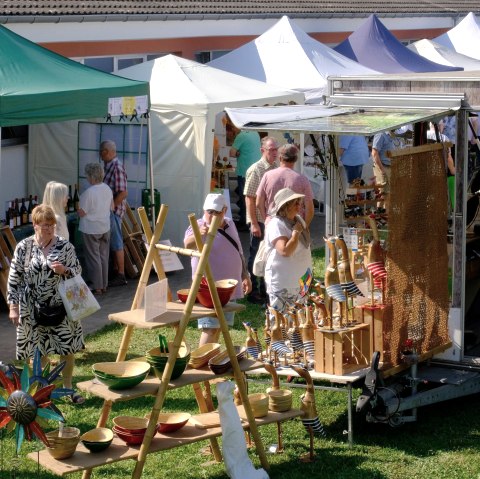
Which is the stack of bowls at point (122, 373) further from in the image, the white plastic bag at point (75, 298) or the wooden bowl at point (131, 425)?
the white plastic bag at point (75, 298)

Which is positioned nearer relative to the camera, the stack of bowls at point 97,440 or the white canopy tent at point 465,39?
the stack of bowls at point 97,440

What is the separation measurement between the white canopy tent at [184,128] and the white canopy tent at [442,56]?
7.16m

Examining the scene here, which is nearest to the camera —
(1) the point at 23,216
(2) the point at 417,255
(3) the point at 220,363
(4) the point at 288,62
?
(3) the point at 220,363

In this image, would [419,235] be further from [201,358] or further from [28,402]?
[28,402]

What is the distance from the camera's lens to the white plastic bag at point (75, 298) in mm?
7760

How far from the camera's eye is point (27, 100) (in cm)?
1016

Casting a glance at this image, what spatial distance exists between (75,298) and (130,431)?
1826mm

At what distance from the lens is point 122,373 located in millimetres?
6215

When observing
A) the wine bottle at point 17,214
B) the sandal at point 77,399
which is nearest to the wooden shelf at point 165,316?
the sandal at point 77,399

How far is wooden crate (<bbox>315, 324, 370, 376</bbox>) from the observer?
23.4ft

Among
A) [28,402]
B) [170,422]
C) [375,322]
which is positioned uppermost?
[375,322]

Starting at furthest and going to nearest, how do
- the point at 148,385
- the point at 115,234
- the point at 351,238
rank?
the point at 115,234 → the point at 351,238 → the point at 148,385

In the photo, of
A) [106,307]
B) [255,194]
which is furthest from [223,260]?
[106,307]

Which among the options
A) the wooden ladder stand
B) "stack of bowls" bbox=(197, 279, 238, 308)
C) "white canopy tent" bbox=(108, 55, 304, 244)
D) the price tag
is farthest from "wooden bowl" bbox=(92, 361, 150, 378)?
"white canopy tent" bbox=(108, 55, 304, 244)
